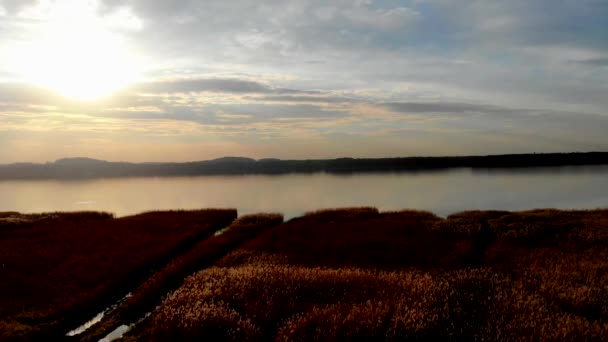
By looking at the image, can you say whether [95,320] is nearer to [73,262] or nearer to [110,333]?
[110,333]

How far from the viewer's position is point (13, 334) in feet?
50.1

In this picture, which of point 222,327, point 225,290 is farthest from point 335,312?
point 225,290

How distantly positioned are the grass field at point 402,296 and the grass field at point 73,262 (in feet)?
13.1

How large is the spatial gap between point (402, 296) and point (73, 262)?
1893 cm

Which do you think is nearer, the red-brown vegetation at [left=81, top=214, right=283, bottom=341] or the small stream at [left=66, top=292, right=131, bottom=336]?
the small stream at [left=66, top=292, right=131, bottom=336]

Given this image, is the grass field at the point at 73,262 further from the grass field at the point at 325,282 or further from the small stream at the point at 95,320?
the small stream at the point at 95,320

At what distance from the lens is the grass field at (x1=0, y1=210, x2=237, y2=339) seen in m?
17.6

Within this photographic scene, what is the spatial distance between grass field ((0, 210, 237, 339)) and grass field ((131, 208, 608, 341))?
3993 millimetres

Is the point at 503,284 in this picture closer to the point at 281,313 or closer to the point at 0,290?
the point at 281,313

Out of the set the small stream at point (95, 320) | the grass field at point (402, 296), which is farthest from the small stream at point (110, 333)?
the grass field at point (402, 296)

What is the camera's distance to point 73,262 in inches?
1015

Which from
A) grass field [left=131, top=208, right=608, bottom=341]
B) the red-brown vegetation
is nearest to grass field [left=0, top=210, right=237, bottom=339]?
the red-brown vegetation

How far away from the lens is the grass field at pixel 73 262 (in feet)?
57.6

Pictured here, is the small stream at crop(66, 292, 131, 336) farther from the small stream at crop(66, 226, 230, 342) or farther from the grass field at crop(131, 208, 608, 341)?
the grass field at crop(131, 208, 608, 341)
